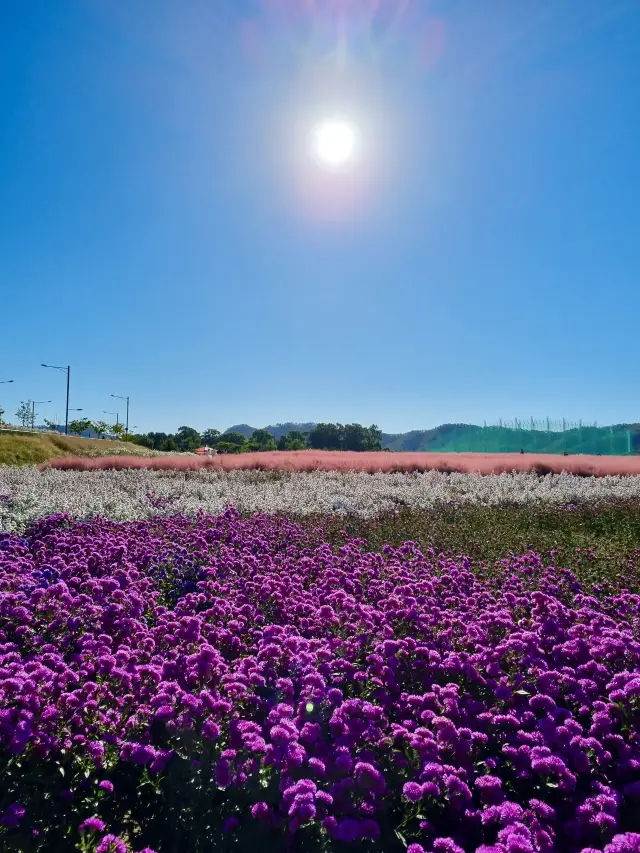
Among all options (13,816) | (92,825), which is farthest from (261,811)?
(13,816)

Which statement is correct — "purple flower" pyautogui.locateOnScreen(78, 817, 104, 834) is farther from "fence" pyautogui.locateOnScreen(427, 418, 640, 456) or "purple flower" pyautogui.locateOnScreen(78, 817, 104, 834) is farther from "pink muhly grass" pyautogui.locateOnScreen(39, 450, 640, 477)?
"fence" pyautogui.locateOnScreen(427, 418, 640, 456)

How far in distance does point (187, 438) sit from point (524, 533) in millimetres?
101657

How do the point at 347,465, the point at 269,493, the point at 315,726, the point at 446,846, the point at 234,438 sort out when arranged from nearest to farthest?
1. the point at 446,846
2. the point at 315,726
3. the point at 269,493
4. the point at 347,465
5. the point at 234,438

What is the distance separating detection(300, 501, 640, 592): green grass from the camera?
6891mm

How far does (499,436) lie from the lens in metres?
50.0

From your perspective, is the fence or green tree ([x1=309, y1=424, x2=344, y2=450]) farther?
green tree ([x1=309, y1=424, x2=344, y2=450])

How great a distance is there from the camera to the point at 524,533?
8898mm

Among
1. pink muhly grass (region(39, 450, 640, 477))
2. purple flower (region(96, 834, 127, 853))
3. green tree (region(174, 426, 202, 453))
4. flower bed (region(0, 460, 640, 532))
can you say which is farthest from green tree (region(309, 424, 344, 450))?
purple flower (region(96, 834, 127, 853))

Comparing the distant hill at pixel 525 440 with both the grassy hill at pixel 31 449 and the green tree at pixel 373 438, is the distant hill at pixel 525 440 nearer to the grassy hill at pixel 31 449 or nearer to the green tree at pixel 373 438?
the grassy hill at pixel 31 449

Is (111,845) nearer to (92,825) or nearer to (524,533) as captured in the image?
(92,825)

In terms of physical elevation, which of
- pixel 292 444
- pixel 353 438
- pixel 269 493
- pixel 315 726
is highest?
pixel 353 438

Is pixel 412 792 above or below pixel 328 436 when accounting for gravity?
below

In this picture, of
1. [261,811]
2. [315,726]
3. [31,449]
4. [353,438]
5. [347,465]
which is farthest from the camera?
[353,438]

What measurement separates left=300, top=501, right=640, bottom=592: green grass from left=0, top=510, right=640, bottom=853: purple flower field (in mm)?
2319
